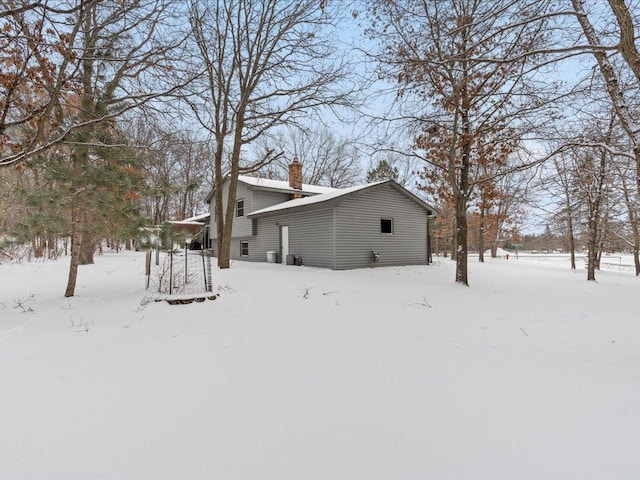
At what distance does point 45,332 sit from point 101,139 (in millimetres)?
4221

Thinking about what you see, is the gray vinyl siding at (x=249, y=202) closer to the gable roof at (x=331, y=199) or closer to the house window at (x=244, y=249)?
the house window at (x=244, y=249)

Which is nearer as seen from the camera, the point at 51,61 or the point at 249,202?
the point at 51,61

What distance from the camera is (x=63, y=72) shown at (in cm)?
518

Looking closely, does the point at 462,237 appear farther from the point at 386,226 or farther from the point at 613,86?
the point at 613,86

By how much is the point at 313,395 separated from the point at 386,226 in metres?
12.9

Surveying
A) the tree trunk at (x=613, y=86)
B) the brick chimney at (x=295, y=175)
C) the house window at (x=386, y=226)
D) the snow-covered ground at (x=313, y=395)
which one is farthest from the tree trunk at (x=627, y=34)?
the brick chimney at (x=295, y=175)

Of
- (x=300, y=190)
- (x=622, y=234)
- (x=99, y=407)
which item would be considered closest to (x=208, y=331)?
(x=99, y=407)

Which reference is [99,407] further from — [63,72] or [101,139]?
[101,139]

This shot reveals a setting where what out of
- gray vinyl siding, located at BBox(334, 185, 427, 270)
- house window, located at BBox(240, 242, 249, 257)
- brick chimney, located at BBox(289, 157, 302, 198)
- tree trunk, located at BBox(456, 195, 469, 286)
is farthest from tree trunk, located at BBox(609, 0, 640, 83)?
house window, located at BBox(240, 242, 249, 257)

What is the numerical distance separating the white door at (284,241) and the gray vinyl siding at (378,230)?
370 cm

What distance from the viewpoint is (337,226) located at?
12.8m

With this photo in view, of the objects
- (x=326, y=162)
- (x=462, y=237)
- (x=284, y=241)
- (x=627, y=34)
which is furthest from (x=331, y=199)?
(x=326, y=162)

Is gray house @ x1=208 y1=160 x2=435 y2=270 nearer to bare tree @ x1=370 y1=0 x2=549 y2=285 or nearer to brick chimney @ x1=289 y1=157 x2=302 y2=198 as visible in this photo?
brick chimney @ x1=289 y1=157 x2=302 y2=198

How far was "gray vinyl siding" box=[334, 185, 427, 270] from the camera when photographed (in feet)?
42.8
